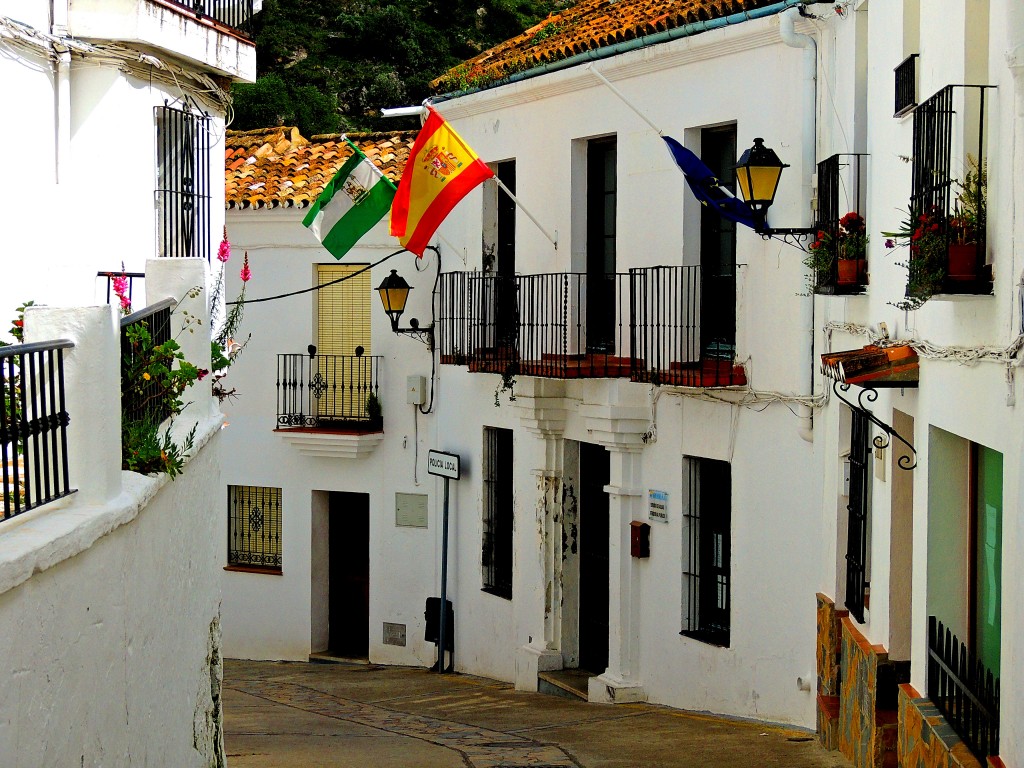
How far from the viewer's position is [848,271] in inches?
399

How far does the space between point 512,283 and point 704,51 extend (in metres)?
3.76

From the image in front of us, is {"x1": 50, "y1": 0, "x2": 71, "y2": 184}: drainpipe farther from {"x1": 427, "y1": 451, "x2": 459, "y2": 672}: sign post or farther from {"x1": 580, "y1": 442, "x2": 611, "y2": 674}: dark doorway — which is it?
{"x1": 427, "y1": 451, "x2": 459, "y2": 672}: sign post

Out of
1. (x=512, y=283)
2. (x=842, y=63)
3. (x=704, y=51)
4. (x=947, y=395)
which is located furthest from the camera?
(x=512, y=283)

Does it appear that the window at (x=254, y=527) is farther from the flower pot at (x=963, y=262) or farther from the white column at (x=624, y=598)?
the flower pot at (x=963, y=262)

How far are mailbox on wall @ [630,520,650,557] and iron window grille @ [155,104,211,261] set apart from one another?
4.75 meters

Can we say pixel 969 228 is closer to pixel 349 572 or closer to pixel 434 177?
pixel 434 177

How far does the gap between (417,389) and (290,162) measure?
3.58 metres

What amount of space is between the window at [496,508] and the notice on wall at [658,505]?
307 centimetres

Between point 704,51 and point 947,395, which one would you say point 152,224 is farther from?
point 947,395

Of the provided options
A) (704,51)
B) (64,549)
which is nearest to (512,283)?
(704,51)

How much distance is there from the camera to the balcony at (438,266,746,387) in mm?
13383

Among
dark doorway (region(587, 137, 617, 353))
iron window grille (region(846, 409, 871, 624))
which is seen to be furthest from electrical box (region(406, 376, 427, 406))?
iron window grille (region(846, 409, 871, 624))

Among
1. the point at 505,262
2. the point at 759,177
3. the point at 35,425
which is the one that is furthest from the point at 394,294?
the point at 35,425

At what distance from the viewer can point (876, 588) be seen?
9719mm
